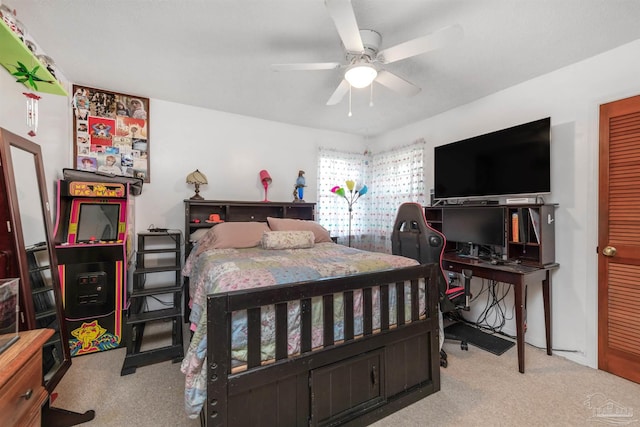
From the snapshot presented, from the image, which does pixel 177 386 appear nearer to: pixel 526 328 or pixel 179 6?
pixel 179 6

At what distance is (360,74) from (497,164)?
1753mm

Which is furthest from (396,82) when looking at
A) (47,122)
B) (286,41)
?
(47,122)

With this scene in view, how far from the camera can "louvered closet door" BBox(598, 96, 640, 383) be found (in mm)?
1969

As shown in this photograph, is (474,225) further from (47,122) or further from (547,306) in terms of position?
(47,122)

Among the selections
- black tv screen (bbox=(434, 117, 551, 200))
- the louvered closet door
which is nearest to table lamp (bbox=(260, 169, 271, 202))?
black tv screen (bbox=(434, 117, 551, 200))

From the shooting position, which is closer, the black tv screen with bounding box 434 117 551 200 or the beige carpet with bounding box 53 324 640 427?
the beige carpet with bounding box 53 324 640 427

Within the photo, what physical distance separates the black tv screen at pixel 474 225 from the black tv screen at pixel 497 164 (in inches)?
8.1

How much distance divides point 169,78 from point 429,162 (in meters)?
3.15

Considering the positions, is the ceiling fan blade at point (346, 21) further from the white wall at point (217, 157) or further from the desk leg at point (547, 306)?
the desk leg at point (547, 306)

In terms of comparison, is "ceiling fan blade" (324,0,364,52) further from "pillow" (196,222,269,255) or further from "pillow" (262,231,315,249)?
"pillow" (196,222,269,255)

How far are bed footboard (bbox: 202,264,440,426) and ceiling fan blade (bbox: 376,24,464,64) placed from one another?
1369mm

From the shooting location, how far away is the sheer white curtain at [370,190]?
381 centimetres

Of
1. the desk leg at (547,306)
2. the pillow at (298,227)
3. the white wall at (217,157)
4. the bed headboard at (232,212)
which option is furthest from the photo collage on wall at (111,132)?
the desk leg at (547,306)

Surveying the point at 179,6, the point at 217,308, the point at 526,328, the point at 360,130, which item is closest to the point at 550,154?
the point at 526,328
